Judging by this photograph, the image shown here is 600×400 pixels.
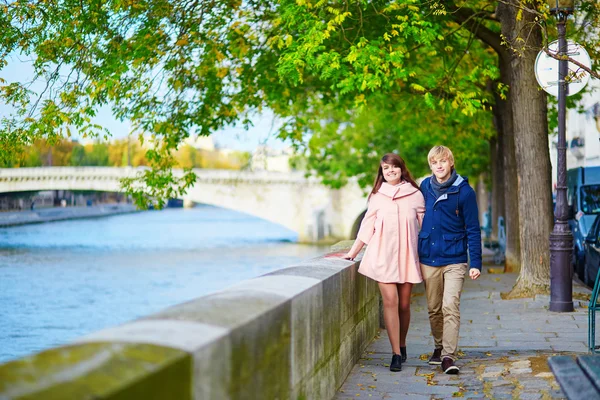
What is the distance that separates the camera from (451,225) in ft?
21.0

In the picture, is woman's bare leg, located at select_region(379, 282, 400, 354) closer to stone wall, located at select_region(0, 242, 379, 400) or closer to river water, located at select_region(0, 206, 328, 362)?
stone wall, located at select_region(0, 242, 379, 400)

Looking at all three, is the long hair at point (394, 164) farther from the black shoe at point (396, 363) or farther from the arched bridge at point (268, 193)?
the arched bridge at point (268, 193)

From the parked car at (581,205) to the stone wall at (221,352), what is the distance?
43.0 ft

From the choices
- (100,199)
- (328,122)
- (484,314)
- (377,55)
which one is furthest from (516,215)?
(100,199)

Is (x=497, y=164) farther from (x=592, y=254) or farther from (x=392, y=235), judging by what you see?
(x=392, y=235)

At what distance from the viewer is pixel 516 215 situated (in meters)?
16.1

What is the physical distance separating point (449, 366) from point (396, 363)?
38 cm

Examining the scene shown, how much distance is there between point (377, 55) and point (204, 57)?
341cm

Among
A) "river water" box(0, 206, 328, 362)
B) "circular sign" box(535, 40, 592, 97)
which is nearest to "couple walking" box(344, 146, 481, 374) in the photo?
"circular sign" box(535, 40, 592, 97)

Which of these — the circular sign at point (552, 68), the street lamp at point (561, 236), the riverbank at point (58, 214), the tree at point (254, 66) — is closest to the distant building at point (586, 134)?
the tree at point (254, 66)

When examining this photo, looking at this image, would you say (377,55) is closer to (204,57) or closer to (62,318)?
(204,57)

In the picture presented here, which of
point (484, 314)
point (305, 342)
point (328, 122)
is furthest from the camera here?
point (328, 122)

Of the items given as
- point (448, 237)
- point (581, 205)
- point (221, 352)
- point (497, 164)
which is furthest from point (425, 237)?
point (497, 164)

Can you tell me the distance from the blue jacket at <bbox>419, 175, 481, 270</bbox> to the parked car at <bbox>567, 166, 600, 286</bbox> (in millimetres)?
11768
